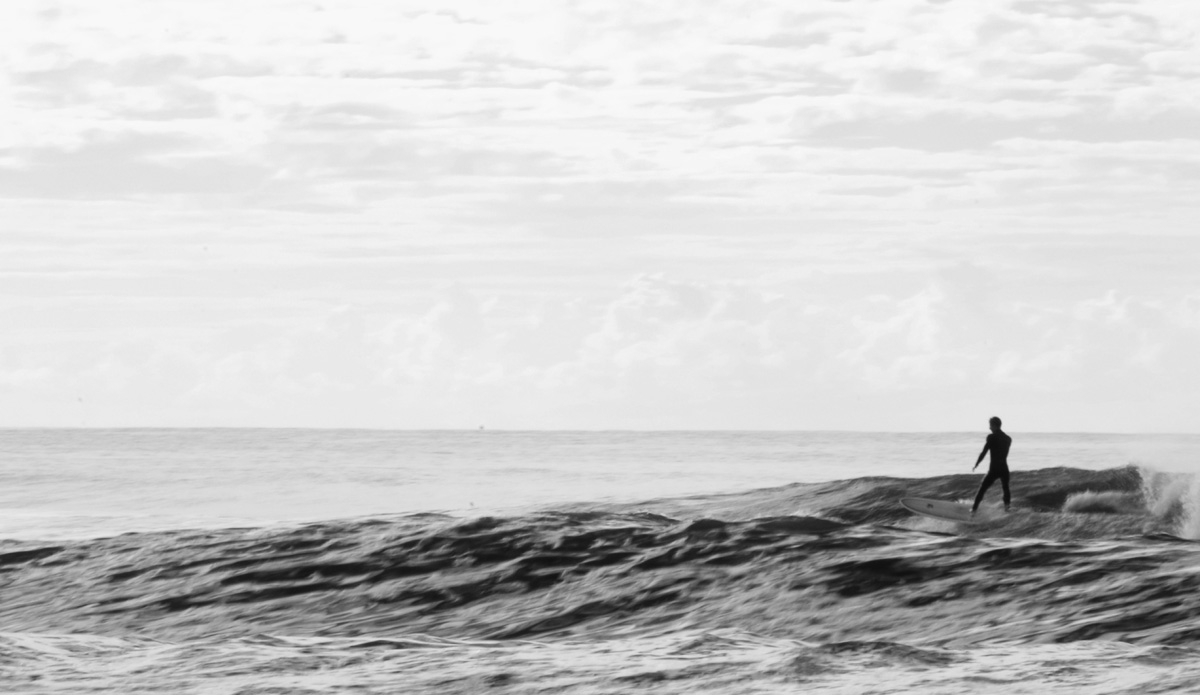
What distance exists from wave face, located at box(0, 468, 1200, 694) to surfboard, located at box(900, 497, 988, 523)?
0.88m

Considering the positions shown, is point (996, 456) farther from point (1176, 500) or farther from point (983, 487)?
point (1176, 500)

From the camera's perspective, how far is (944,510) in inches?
1065

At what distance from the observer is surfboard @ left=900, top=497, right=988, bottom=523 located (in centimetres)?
2675

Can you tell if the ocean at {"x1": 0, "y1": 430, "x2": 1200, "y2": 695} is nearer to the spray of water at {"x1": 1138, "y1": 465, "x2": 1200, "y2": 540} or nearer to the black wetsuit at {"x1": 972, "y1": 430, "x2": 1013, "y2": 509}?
the spray of water at {"x1": 1138, "y1": 465, "x2": 1200, "y2": 540}

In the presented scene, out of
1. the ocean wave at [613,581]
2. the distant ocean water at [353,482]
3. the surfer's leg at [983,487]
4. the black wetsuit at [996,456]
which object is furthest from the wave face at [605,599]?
the distant ocean water at [353,482]

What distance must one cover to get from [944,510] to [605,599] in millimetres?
11999

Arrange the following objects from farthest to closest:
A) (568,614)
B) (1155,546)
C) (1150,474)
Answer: (1150,474) → (1155,546) → (568,614)

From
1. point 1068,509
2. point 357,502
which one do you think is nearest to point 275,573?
point 1068,509

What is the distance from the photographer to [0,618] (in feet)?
59.5

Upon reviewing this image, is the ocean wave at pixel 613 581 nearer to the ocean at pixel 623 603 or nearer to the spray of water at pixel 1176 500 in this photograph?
the ocean at pixel 623 603

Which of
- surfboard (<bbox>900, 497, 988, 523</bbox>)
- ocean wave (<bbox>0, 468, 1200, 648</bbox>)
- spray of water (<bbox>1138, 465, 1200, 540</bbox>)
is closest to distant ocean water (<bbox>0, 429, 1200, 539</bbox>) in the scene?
spray of water (<bbox>1138, 465, 1200, 540</bbox>)

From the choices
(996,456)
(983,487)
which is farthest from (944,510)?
(996,456)

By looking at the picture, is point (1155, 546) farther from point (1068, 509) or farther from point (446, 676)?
point (446, 676)

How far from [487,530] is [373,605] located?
5754 mm
